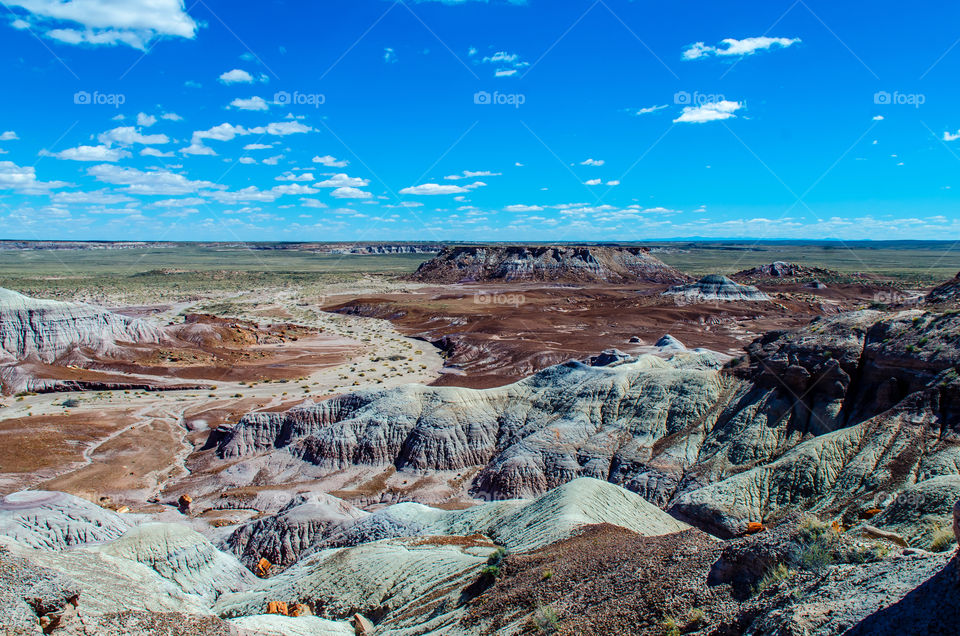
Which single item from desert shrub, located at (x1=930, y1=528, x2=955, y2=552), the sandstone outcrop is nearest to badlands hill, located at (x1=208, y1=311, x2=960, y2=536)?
desert shrub, located at (x1=930, y1=528, x2=955, y2=552)

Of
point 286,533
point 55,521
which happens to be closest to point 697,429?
point 286,533

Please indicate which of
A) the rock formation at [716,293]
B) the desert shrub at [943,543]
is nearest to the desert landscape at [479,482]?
the desert shrub at [943,543]

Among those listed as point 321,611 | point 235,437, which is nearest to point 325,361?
point 235,437

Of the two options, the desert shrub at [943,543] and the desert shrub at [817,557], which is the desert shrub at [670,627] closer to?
the desert shrub at [817,557]

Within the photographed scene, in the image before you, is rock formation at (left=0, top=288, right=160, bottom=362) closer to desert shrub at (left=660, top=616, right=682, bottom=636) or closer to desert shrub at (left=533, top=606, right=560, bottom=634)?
desert shrub at (left=533, top=606, right=560, bottom=634)

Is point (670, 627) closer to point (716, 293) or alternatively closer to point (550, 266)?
point (716, 293)
